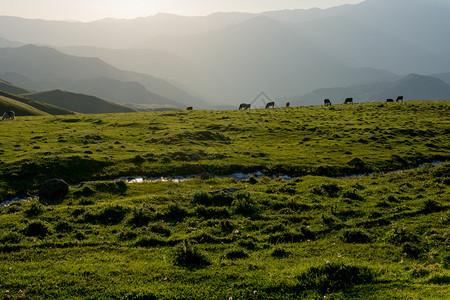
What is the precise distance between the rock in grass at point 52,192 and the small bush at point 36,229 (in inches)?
197

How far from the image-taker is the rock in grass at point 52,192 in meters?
18.7

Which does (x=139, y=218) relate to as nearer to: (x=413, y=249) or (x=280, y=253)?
(x=280, y=253)

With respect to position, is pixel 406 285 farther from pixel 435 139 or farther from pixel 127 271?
pixel 435 139

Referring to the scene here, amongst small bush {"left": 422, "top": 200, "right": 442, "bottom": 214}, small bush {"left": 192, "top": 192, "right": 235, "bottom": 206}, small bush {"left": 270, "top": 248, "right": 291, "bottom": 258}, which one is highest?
small bush {"left": 422, "top": 200, "right": 442, "bottom": 214}

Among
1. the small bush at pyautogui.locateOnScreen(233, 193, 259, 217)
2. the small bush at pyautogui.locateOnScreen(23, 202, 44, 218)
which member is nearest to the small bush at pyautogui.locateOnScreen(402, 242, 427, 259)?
the small bush at pyautogui.locateOnScreen(233, 193, 259, 217)

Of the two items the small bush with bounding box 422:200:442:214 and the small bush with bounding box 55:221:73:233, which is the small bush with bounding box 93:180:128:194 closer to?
the small bush with bounding box 55:221:73:233

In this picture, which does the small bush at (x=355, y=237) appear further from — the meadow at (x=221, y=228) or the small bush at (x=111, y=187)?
the small bush at (x=111, y=187)

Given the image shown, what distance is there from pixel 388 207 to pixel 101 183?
21678 mm

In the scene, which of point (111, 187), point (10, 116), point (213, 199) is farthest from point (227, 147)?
point (10, 116)

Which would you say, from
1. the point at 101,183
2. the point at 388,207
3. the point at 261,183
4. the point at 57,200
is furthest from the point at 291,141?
the point at 57,200

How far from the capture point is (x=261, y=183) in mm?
24078

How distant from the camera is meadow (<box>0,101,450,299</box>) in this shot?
9422 millimetres

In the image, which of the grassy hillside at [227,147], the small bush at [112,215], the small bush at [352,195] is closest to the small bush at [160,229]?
the small bush at [112,215]

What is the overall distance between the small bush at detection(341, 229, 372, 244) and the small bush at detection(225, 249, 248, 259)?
5.19m
